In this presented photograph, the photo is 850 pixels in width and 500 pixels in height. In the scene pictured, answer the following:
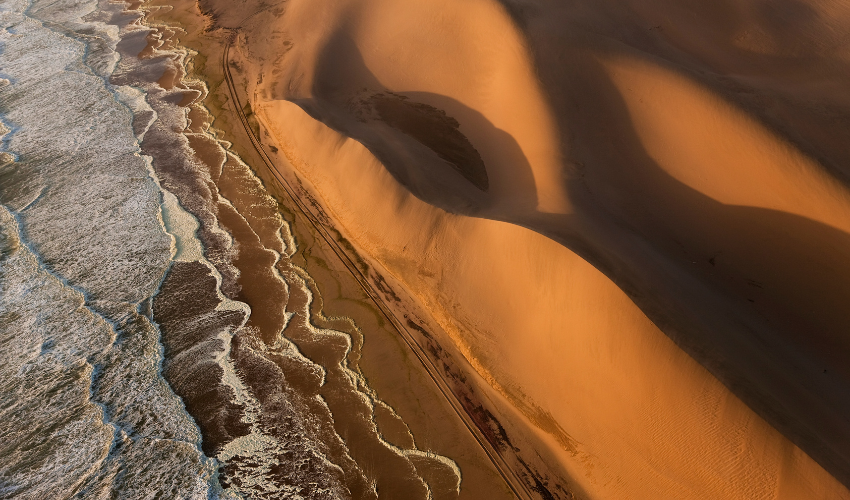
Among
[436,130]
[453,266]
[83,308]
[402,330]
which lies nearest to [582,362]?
[453,266]

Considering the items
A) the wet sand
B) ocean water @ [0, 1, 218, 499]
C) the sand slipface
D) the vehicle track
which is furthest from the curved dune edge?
ocean water @ [0, 1, 218, 499]

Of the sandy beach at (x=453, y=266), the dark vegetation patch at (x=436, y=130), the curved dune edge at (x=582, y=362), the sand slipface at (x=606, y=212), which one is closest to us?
the curved dune edge at (x=582, y=362)

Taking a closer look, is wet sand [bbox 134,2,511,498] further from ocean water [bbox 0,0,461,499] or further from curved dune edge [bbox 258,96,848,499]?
curved dune edge [bbox 258,96,848,499]

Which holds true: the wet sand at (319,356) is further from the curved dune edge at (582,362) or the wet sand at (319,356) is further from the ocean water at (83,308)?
the curved dune edge at (582,362)

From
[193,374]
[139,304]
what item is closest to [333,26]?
[139,304]

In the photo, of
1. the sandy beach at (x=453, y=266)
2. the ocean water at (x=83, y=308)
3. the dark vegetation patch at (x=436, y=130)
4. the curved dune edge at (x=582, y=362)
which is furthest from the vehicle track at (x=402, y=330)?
the dark vegetation patch at (x=436, y=130)

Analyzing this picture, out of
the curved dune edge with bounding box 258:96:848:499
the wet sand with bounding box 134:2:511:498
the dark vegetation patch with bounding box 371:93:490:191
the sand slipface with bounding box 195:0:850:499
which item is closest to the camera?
the curved dune edge with bounding box 258:96:848:499
